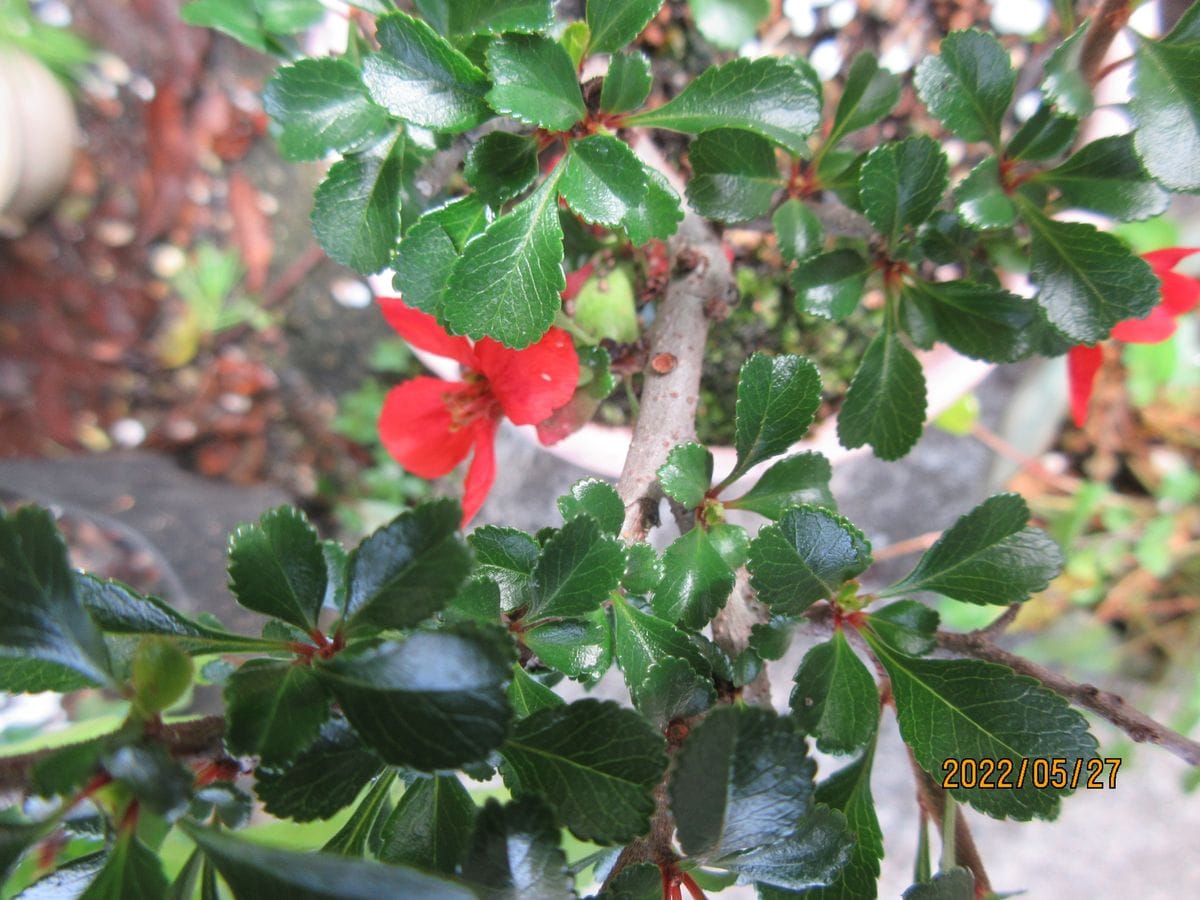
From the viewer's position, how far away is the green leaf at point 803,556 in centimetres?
43

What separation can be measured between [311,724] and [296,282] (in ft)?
5.00

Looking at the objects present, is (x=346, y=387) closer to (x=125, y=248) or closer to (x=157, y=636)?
(x=125, y=248)

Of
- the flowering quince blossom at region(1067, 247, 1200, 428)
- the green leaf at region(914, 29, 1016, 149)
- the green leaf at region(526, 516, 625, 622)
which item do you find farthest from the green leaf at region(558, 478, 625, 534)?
the flowering quince blossom at region(1067, 247, 1200, 428)

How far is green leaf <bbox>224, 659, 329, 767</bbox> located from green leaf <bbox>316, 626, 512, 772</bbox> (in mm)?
26

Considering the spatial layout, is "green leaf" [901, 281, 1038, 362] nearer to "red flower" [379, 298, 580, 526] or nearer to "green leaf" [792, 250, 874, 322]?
"green leaf" [792, 250, 874, 322]

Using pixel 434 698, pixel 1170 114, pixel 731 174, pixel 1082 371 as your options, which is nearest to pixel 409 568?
pixel 434 698

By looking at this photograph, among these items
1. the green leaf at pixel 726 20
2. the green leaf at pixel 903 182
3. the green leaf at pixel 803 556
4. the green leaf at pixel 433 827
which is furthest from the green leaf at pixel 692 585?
the green leaf at pixel 726 20

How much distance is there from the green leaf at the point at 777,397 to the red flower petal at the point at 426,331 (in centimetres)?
24

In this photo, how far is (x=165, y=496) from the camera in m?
1.65

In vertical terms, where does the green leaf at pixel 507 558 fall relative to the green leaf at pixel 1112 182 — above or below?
below

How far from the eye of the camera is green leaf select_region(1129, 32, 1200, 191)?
447 mm

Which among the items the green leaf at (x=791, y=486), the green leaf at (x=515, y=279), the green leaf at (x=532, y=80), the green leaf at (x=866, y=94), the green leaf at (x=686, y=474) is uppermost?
the green leaf at (x=532, y=80)

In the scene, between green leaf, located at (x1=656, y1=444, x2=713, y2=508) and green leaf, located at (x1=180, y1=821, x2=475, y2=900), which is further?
green leaf, located at (x1=656, y1=444, x2=713, y2=508)

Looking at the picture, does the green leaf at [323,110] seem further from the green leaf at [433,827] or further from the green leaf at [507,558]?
the green leaf at [433,827]
